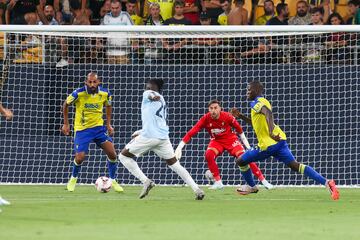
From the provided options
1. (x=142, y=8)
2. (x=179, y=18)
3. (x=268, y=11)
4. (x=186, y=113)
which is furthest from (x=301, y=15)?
(x=142, y=8)

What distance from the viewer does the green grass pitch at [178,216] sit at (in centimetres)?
1106

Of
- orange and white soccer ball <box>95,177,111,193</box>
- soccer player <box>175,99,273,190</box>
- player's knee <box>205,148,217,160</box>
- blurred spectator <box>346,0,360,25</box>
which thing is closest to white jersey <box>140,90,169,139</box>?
orange and white soccer ball <box>95,177,111,193</box>

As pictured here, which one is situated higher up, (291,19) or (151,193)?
(291,19)

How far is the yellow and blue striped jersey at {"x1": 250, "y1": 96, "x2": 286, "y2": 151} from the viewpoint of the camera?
1750 cm

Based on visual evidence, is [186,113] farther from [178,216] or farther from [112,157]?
[178,216]

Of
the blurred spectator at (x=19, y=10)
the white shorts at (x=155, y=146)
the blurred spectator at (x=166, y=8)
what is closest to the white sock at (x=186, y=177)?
the white shorts at (x=155, y=146)

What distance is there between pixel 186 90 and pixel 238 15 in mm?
2094

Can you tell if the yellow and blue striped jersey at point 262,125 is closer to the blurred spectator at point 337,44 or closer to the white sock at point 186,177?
the white sock at point 186,177

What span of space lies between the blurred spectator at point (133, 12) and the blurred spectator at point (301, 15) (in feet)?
11.6

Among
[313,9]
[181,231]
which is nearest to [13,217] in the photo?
[181,231]

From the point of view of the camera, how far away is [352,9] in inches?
948

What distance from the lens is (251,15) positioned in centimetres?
2428

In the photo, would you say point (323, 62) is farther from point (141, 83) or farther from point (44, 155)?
point (44, 155)

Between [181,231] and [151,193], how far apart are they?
784 cm
